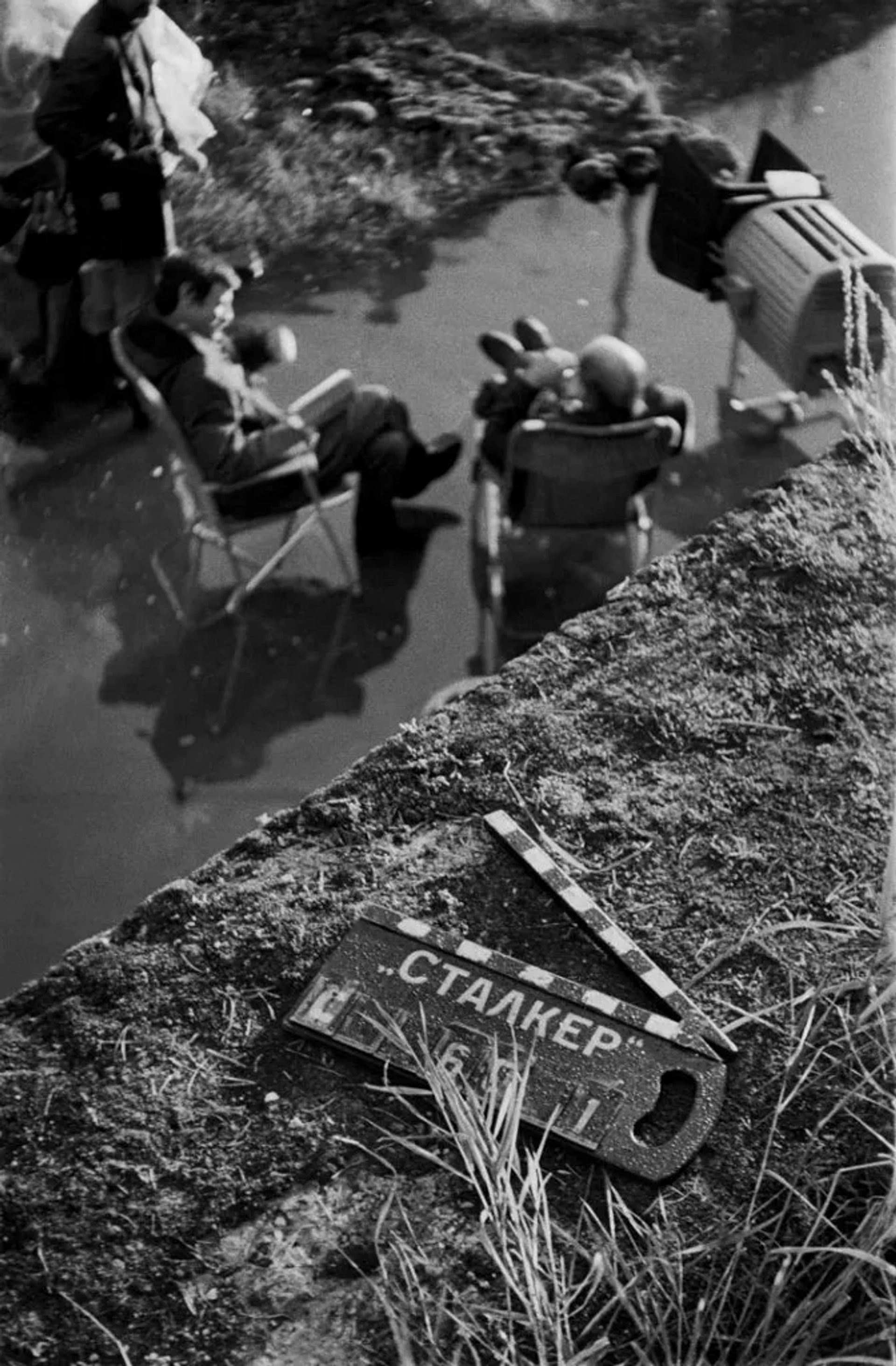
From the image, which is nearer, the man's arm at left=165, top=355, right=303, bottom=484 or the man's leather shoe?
the man's arm at left=165, top=355, right=303, bottom=484

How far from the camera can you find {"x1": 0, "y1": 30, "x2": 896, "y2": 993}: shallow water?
16.5 ft

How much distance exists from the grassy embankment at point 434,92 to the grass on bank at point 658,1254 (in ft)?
16.0

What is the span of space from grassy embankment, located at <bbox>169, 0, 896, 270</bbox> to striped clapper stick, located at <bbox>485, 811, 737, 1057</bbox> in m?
4.26

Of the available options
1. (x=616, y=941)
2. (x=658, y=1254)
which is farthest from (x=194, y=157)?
(x=658, y=1254)

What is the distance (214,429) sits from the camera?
16.8 feet

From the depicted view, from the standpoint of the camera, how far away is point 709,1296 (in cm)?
256

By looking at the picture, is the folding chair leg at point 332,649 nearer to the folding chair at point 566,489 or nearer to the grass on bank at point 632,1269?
the folding chair at point 566,489

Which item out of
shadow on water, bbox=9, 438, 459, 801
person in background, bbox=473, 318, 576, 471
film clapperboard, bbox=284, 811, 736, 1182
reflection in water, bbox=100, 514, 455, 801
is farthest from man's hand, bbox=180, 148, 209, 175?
film clapperboard, bbox=284, 811, 736, 1182

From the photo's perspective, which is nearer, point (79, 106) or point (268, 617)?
point (268, 617)

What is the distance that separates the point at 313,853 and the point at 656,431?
7.33 feet

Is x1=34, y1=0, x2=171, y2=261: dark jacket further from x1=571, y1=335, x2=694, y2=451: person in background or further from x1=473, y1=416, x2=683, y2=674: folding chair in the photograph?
x1=571, y1=335, x2=694, y2=451: person in background

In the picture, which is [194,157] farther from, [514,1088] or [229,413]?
[514,1088]

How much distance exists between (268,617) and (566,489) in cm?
103

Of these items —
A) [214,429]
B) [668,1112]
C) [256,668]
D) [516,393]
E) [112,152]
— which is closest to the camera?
[668,1112]
